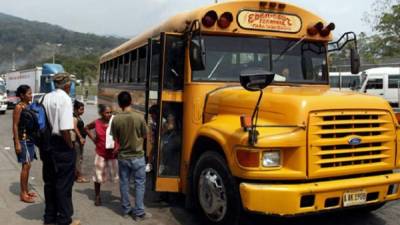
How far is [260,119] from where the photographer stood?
4953 mm

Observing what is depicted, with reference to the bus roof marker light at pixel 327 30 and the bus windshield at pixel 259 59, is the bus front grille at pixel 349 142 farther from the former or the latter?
the bus roof marker light at pixel 327 30

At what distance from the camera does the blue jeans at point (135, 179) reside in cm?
582

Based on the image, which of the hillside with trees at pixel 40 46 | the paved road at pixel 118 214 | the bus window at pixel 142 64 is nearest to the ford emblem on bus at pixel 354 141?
the paved road at pixel 118 214

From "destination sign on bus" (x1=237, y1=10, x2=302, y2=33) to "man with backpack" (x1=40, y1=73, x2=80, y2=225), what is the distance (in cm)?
227

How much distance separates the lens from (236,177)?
16.0 ft

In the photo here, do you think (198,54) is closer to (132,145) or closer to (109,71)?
Result: (132,145)

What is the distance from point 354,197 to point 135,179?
8.26 ft

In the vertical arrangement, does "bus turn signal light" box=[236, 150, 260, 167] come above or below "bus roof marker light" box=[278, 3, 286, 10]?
below

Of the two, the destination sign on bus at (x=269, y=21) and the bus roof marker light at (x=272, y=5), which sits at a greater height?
the bus roof marker light at (x=272, y=5)

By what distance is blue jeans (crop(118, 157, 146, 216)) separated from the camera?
5816mm

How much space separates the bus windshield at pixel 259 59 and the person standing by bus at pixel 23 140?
2.34 metres

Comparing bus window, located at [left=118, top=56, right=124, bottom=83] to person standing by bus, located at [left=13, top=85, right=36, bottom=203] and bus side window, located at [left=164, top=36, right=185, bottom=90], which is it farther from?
bus side window, located at [left=164, top=36, right=185, bottom=90]

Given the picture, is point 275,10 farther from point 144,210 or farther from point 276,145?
point 144,210

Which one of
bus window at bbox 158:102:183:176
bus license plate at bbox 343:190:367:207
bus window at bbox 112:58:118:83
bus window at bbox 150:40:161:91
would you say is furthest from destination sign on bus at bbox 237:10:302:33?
bus window at bbox 112:58:118:83
